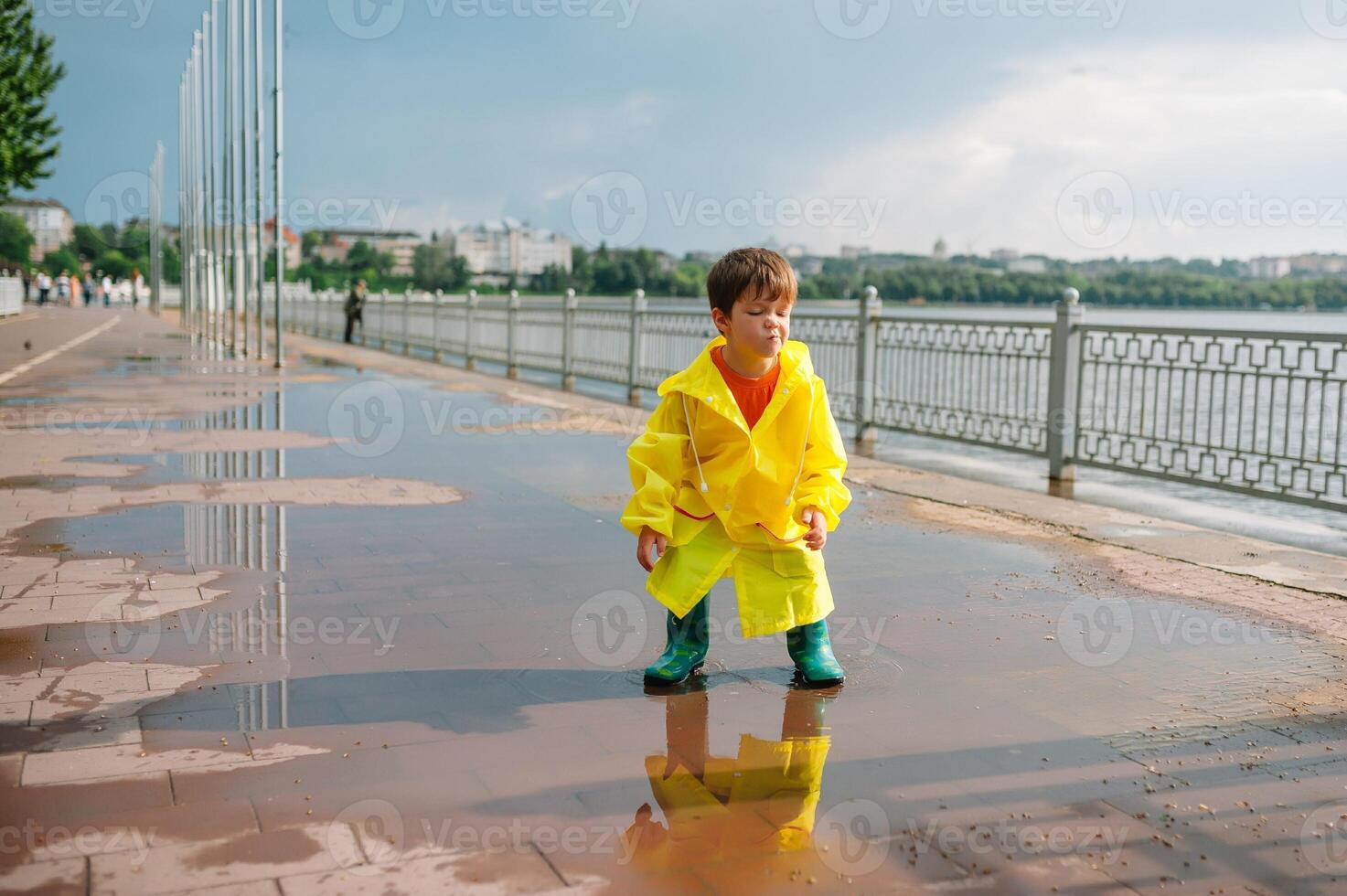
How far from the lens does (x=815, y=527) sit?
13.0 ft

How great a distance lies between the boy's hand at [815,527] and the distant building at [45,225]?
141631 millimetres

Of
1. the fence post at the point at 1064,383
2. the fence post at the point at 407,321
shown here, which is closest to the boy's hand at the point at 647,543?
the fence post at the point at 1064,383

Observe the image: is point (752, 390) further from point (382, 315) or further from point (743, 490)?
point (382, 315)

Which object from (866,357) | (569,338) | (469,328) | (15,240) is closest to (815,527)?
(866,357)

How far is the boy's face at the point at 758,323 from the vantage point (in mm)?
3896

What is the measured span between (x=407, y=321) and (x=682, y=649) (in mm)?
25131

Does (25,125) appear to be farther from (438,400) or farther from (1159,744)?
(1159,744)

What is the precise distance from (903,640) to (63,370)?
18.0m

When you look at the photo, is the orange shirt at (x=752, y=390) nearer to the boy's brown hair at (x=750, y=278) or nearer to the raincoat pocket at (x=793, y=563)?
the boy's brown hair at (x=750, y=278)

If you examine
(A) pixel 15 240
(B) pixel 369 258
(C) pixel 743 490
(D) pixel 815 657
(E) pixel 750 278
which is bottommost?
(D) pixel 815 657

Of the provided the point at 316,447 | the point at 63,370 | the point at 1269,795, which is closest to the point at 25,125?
the point at 63,370

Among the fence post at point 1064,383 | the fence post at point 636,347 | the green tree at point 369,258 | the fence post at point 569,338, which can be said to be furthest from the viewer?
the green tree at point 369,258

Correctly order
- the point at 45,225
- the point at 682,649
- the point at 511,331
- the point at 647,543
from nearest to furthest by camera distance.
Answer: the point at 647,543
the point at 682,649
the point at 511,331
the point at 45,225

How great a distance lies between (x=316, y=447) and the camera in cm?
1032
